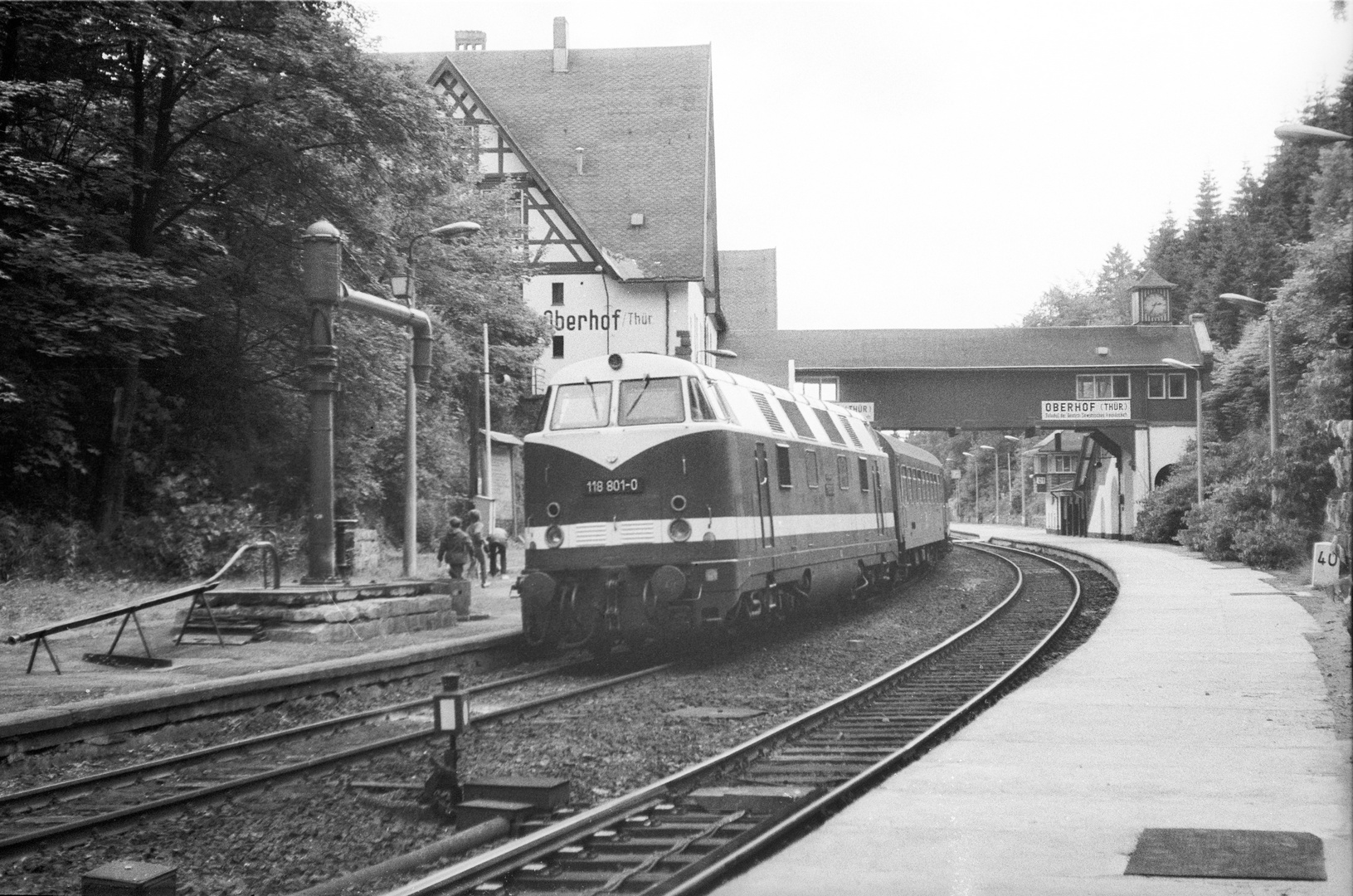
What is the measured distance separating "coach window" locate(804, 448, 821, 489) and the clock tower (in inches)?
1646

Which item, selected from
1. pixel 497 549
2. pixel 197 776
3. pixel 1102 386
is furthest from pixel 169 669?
pixel 1102 386

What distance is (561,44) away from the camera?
49250mm

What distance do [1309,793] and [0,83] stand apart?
679 inches

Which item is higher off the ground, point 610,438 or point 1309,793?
point 610,438

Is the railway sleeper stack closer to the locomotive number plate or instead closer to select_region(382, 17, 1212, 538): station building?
the locomotive number plate

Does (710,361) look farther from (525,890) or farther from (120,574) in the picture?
(525,890)

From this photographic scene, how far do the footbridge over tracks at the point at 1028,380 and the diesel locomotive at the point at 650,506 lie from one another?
36.0m

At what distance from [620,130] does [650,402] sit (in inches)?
1410

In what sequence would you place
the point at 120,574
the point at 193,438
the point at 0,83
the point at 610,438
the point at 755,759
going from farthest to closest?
the point at 193,438 < the point at 120,574 < the point at 0,83 < the point at 610,438 < the point at 755,759

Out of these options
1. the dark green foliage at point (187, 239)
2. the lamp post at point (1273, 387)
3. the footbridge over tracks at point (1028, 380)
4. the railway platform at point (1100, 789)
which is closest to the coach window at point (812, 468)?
the railway platform at point (1100, 789)

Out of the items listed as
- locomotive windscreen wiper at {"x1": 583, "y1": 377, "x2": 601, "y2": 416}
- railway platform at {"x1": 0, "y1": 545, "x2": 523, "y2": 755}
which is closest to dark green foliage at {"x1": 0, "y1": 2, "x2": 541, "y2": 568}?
railway platform at {"x1": 0, "y1": 545, "x2": 523, "y2": 755}

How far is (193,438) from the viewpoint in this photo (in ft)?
83.9

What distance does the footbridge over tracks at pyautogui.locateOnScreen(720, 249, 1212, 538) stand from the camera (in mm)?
52719

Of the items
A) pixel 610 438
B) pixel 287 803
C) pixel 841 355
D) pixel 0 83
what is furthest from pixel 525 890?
pixel 841 355
